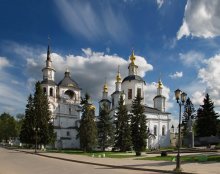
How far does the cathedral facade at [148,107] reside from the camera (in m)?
75.1

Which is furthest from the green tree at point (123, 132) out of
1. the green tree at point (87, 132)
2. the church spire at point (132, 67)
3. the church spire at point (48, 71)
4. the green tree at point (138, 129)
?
the church spire at point (48, 71)

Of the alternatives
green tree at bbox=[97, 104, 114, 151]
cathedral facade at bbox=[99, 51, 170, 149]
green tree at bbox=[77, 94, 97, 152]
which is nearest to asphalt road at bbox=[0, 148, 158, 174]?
green tree at bbox=[77, 94, 97, 152]

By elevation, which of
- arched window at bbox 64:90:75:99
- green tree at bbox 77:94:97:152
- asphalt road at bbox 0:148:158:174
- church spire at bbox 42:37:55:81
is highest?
church spire at bbox 42:37:55:81

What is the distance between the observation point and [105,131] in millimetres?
60844

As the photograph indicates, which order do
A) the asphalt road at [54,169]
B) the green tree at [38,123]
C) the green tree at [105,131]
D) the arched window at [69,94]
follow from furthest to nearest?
the arched window at [69,94], the green tree at [105,131], the green tree at [38,123], the asphalt road at [54,169]

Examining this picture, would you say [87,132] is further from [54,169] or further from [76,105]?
[76,105]

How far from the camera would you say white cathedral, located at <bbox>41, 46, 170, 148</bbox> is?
250ft

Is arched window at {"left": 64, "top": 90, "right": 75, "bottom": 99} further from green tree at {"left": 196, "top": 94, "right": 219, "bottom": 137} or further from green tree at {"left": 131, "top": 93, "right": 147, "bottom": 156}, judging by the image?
green tree at {"left": 131, "top": 93, "right": 147, "bottom": 156}

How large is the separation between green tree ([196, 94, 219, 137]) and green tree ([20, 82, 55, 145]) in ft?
89.0

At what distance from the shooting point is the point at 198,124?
2549 inches

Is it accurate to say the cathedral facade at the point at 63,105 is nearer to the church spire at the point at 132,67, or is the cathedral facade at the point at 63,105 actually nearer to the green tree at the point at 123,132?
the church spire at the point at 132,67

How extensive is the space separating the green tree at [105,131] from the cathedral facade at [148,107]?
1164 centimetres

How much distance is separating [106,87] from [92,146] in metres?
35.3

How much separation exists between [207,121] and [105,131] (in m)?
19.1
